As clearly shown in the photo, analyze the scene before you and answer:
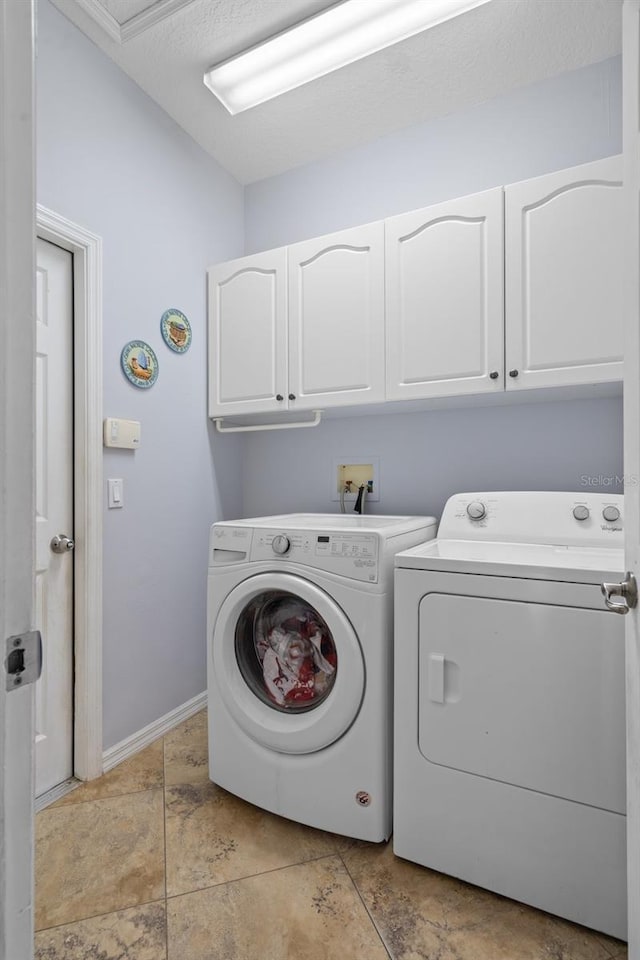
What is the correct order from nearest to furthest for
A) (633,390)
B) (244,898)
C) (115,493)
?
(633,390)
(244,898)
(115,493)

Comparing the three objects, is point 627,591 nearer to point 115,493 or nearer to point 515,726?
point 515,726

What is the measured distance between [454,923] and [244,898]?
535mm

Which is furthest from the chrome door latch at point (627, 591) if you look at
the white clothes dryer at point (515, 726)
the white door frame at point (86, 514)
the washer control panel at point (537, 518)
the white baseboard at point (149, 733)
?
the white baseboard at point (149, 733)

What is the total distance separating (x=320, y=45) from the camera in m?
1.73

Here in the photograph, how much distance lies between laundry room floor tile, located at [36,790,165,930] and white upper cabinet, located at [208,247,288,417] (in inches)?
63.1

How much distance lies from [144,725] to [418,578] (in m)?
1.40

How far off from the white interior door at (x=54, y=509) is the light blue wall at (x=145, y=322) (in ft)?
0.44

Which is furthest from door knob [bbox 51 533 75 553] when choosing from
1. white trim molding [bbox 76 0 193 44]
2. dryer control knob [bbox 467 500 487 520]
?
white trim molding [bbox 76 0 193 44]

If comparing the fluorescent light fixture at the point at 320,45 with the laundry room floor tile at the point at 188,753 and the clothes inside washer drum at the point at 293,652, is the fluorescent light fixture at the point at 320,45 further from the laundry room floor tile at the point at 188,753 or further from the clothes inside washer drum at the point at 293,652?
the laundry room floor tile at the point at 188,753

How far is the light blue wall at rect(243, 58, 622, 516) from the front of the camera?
1.87m

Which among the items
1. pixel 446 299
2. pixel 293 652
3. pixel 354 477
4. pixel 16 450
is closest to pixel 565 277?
pixel 446 299

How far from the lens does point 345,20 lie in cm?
164

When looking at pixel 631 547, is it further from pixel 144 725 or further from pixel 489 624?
pixel 144 725

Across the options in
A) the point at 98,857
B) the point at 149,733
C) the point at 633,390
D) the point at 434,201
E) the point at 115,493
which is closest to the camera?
the point at 633,390
